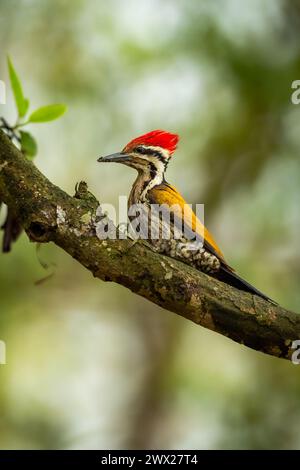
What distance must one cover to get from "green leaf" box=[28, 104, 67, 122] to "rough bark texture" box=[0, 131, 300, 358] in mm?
465

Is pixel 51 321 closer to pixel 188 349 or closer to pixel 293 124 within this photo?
pixel 188 349

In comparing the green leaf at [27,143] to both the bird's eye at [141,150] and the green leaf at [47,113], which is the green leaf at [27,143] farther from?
the bird's eye at [141,150]

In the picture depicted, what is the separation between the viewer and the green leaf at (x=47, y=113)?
3926 mm

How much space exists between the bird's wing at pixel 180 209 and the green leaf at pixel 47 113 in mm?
995

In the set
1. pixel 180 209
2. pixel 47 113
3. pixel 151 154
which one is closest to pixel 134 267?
pixel 47 113

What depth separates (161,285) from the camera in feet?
11.1

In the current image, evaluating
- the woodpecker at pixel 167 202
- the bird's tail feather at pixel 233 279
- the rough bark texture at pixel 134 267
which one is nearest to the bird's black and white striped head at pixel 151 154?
the woodpecker at pixel 167 202

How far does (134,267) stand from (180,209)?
128 cm

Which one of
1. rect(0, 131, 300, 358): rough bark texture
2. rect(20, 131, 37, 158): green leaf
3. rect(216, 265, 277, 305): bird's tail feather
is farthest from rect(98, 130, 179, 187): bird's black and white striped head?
rect(0, 131, 300, 358): rough bark texture

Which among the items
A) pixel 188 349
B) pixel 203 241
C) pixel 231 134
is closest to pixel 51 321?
pixel 188 349

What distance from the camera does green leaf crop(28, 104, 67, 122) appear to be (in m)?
3.93

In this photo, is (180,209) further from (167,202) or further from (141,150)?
(141,150)

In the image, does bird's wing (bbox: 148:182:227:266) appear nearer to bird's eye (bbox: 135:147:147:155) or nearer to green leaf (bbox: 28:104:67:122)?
bird's eye (bbox: 135:147:147:155)
